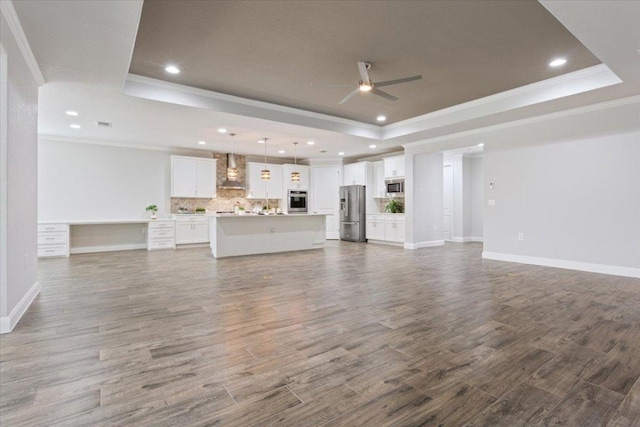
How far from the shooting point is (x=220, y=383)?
1927 mm

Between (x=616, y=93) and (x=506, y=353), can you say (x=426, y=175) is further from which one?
(x=506, y=353)

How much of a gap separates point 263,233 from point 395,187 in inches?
162

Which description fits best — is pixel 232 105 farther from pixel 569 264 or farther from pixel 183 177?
pixel 569 264

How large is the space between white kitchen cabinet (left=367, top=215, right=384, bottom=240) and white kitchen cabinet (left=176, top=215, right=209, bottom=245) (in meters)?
4.68

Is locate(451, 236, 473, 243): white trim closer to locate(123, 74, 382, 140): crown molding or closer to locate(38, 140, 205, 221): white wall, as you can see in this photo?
locate(123, 74, 382, 140): crown molding

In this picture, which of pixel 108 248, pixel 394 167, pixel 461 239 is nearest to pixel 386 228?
pixel 394 167

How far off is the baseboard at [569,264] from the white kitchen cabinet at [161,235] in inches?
292

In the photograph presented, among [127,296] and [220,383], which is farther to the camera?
[127,296]

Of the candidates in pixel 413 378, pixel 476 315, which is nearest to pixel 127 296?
pixel 413 378

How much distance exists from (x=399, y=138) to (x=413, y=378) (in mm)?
6218

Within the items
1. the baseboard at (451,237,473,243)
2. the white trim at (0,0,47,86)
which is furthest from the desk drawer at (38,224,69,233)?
the baseboard at (451,237,473,243)

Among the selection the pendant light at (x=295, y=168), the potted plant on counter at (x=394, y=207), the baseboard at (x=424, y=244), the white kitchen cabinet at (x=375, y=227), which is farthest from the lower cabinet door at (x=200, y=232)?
the baseboard at (x=424, y=244)

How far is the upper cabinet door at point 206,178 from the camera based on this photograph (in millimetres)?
8852

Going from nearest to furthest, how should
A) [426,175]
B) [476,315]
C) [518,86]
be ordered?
[476,315] → [518,86] → [426,175]
